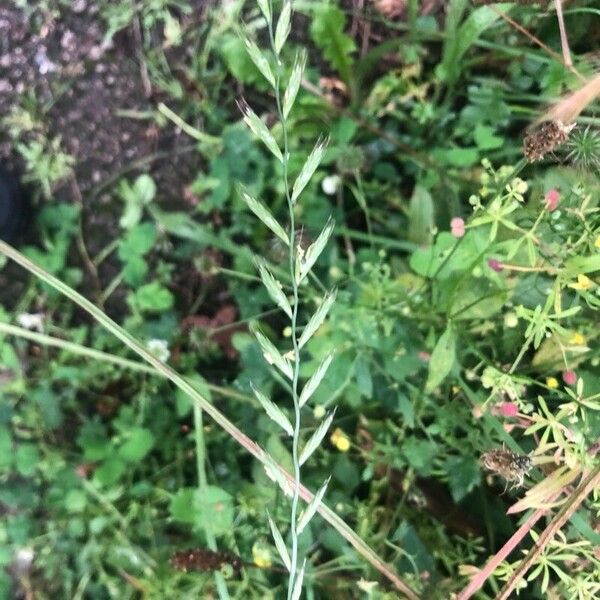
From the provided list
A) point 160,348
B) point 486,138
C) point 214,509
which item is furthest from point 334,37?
point 214,509

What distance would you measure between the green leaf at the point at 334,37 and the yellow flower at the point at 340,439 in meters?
0.66

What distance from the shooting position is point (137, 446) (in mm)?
1418

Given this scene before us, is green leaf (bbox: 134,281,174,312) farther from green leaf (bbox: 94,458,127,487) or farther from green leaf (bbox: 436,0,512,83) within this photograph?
green leaf (bbox: 436,0,512,83)

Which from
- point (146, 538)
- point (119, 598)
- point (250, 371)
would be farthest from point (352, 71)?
point (119, 598)

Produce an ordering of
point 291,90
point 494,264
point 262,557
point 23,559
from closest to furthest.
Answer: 1. point 291,90
2. point 494,264
3. point 262,557
4. point 23,559

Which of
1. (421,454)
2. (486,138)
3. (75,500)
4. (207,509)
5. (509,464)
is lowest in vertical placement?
(75,500)

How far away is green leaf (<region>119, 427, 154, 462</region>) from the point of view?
4.65ft

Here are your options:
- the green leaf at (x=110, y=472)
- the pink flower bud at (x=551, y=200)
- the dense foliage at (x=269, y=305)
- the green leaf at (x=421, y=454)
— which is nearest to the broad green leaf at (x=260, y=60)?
the pink flower bud at (x=551, y=200)

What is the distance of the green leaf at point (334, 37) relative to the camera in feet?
4.50

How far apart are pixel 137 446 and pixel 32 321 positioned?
352mm

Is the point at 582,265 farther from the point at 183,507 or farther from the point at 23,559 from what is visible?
the point at 23,559

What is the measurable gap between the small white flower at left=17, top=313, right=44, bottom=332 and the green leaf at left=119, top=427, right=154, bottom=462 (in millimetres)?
315

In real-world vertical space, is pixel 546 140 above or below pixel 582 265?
above

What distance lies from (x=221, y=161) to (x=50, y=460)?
67 cm
